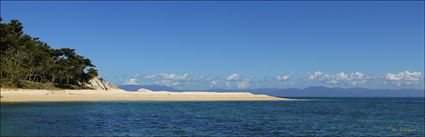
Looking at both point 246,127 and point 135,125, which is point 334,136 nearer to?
point 246,127

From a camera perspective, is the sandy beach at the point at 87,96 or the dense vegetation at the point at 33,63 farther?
the dense vegetation at the point at 33,63

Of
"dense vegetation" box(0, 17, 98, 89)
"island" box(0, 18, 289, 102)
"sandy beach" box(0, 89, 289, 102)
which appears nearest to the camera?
"sandy beach" box(0, 89, 289, 102)

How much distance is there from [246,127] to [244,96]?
101064 millimetres

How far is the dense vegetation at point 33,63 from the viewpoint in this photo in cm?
10918

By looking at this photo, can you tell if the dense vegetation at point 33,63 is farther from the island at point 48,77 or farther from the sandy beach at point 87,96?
the sandy beach at point 87,96

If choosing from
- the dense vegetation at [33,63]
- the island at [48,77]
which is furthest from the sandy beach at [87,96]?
the dense vegetation at [33,63]

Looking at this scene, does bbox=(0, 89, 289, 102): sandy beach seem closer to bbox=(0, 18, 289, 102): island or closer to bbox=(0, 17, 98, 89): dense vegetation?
bbox=(0, 18, 289, 102): island

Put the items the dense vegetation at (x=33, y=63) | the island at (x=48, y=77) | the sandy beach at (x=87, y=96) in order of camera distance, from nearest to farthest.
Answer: the sandy beach at (x=87, y=96), the island at (x=48, y=77), the dense vegetation at (x=33, y=63)

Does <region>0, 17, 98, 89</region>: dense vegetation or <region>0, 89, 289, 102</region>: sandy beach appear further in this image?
<region>0, 17, 98, 89</region>: dense vegetation

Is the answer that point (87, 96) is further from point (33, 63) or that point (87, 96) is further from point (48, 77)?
point (48, 77)

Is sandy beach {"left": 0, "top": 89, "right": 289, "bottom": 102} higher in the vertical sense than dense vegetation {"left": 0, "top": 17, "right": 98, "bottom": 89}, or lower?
lower

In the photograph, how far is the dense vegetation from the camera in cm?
10918

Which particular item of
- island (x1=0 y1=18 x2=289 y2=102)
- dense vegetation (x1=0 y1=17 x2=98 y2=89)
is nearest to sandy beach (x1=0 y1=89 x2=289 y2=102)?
island (x1=0 y1=18 x2=289 y2=102)

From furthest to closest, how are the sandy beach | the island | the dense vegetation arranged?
the dense vegetation, the island, the sandy beach
